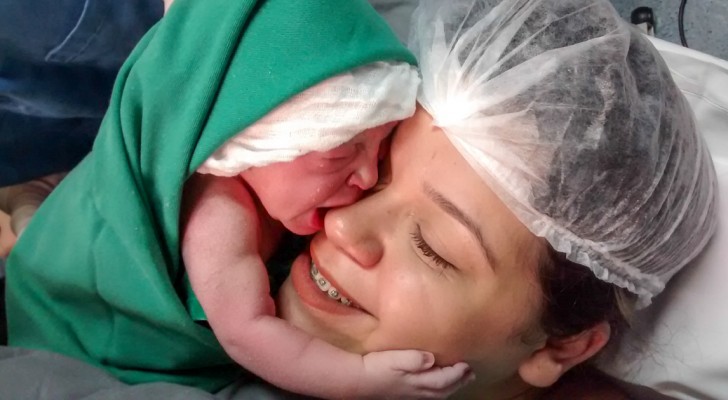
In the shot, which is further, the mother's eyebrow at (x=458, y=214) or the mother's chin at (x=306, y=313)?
the mother's chin at (x=306, y=313)

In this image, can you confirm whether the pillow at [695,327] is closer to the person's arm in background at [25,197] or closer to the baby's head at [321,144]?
the baby's head at [321,144]

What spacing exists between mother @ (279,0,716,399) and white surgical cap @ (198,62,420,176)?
0.21 ft

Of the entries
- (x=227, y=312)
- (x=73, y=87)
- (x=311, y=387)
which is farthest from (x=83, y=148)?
(x=311, y=387)

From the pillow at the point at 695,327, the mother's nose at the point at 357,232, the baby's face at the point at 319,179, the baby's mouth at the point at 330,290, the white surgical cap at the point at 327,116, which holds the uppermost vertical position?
the white surgical cap at the point at 327,116

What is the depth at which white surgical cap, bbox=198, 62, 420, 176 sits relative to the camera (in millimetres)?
859

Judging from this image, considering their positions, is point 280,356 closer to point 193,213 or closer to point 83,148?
point 193,213

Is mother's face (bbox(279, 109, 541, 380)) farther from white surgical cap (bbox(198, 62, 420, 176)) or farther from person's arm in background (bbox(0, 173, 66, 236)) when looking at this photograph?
person's arm in background (bbox(0, 173, 66, 236))

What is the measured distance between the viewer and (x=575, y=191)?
0.85 metres

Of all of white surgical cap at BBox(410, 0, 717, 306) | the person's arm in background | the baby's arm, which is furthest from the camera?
the person's arm in background

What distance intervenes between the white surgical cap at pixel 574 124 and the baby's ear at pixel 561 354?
11 cm

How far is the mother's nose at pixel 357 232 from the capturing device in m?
0.91

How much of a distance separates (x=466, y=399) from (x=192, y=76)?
669 mm

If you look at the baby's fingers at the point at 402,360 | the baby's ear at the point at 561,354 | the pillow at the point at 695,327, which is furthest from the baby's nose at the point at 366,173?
the pillow at the point at 695,327

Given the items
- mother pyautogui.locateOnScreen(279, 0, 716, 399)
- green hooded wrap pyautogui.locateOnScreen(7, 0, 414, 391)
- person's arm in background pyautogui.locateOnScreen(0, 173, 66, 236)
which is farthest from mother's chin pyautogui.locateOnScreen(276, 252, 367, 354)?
person's arm in background pyautogui.locateOnScreen(0, 173, 66, 236)
